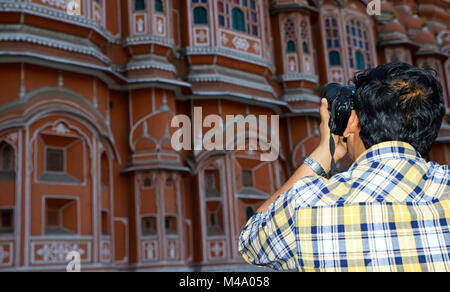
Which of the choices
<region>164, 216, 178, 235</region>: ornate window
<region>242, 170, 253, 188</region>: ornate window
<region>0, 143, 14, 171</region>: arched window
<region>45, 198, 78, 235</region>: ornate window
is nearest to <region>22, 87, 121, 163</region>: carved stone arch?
<region>0, 143, 14, 171</region>: arched window

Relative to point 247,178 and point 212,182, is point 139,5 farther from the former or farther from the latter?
point 247,178

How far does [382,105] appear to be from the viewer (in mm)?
1530

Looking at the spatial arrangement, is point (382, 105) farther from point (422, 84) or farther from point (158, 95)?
→ point (158, 95)

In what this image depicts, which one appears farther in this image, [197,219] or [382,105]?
[197,219]

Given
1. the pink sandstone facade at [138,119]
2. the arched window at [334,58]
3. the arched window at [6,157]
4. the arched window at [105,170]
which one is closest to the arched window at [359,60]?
the arched window at [334,58]

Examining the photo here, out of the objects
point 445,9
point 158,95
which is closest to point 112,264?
point 158,95

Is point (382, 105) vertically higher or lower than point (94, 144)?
lower

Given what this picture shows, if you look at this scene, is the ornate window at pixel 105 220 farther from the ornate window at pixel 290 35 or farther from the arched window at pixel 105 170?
the ornate window at pixel 290 35

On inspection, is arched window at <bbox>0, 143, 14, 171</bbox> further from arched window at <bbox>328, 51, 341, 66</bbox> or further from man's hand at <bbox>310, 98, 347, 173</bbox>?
arched window at <bbox>328, 51, 341, 66</bbox>

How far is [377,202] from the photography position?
1390mm

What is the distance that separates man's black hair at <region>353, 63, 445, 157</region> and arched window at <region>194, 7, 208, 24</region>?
39.0 feet

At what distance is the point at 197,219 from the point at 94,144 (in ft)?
9.63

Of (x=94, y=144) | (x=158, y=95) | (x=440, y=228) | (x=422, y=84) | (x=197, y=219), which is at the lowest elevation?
(x=440, y=228)

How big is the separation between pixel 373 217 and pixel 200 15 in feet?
40.1
